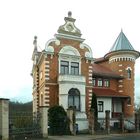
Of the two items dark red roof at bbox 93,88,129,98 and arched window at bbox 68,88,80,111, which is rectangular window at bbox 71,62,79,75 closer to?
arched window at bbox 68,88,80,111

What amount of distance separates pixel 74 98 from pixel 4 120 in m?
16.1

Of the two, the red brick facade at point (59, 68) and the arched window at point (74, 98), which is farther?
the arched window at point (74, 98)

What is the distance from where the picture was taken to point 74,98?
124ft

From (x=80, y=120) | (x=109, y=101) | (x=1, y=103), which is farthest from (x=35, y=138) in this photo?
(x=109, y=101)

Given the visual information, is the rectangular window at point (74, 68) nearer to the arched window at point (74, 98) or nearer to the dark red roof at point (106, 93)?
the arched window at point (74, 98)

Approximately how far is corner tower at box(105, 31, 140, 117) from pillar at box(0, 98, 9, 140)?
86.7ft

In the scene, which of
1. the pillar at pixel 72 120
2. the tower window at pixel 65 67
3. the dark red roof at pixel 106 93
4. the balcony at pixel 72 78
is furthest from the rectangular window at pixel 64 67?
the pillar at pixel 72 120

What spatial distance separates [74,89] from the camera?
123ft

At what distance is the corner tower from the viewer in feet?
152

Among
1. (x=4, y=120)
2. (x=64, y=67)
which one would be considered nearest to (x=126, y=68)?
(x=64, y=67)

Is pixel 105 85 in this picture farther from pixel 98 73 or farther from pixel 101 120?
pixel 101 120

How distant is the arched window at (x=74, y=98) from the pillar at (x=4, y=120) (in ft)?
50.0

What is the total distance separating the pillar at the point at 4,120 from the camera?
22.3 meters

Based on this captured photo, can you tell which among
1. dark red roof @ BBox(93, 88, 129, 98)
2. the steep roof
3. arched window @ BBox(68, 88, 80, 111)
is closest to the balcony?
arched window @ BBox(68, 88, 80, 111)
